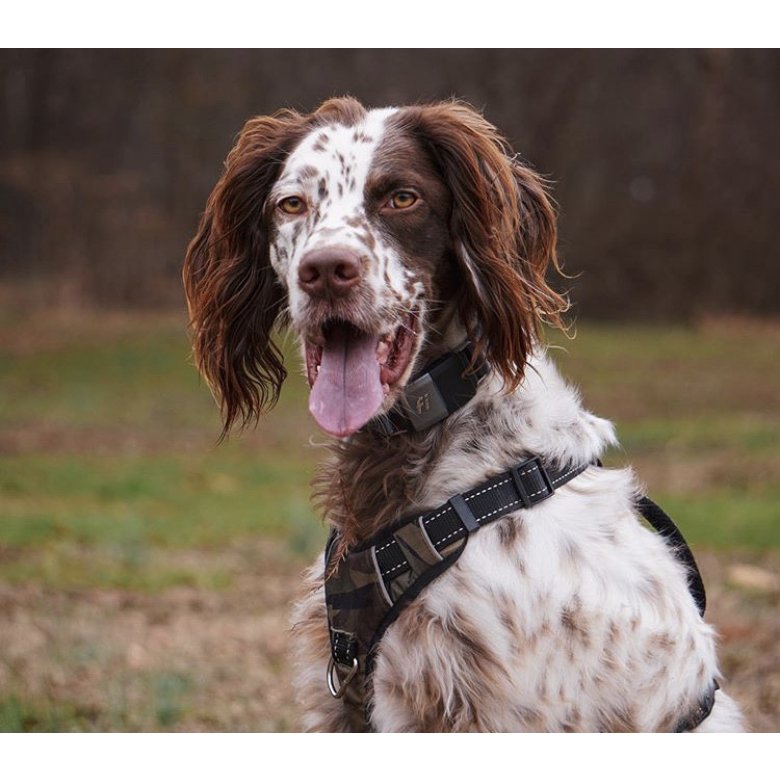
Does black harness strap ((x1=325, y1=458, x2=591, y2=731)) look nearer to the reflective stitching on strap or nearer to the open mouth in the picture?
the reflective stitching on strap

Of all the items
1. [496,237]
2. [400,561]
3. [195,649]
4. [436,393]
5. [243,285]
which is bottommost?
[195,649]

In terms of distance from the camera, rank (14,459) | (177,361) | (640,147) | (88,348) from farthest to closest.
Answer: (177,361) < (88,348) < (14,459) < (640,147)

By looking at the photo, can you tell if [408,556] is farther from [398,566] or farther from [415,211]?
[415,211]

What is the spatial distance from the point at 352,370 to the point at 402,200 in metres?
0.37

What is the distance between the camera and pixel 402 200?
8.21 feet

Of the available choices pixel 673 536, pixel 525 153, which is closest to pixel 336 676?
pixel 673 536

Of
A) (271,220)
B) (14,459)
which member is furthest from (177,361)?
(271,220)

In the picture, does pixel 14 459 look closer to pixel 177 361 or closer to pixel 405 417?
pixel 177 361

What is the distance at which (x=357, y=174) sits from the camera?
8.23ft

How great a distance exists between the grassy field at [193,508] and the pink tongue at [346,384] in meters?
0.34

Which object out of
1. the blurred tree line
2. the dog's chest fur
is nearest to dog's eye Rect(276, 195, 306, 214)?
the dog's chest fur

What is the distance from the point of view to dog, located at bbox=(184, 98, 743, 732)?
7.70 feet

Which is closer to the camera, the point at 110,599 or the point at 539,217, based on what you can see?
the point at 539,217
